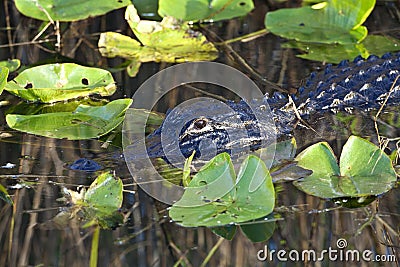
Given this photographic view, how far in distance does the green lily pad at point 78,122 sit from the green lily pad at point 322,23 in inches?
59.5

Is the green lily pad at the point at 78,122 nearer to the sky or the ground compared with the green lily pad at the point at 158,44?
nearer to the ground

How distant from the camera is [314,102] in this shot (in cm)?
319

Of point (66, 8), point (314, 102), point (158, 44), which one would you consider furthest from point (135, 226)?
point (66, 8)

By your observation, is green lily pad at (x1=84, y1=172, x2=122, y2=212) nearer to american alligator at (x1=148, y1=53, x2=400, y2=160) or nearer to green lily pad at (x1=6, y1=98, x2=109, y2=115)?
american alligator at (x1=148, y1=53, x2=400, y2=160)

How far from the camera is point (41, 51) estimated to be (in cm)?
398

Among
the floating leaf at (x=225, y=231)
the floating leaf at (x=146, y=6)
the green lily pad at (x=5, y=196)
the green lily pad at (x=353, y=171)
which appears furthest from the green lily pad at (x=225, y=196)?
the floating leaf at (x=146, y=6)

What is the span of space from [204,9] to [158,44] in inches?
16.0

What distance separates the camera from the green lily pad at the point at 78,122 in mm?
2771

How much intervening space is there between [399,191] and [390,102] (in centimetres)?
100

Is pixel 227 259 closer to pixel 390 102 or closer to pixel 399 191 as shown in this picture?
pixel 399 191

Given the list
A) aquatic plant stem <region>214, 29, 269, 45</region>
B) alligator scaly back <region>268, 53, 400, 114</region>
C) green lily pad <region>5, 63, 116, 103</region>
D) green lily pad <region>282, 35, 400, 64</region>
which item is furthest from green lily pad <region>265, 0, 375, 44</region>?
green lily pad <region>5, 63, 116, 103</region>

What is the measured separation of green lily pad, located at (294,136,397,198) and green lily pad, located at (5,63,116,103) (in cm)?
121

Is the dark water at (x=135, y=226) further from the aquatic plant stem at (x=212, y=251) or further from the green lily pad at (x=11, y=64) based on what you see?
the green lily pad at (x=11, y=64)

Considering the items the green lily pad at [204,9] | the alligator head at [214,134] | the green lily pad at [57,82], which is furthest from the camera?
the green lily pad at [204,9]
